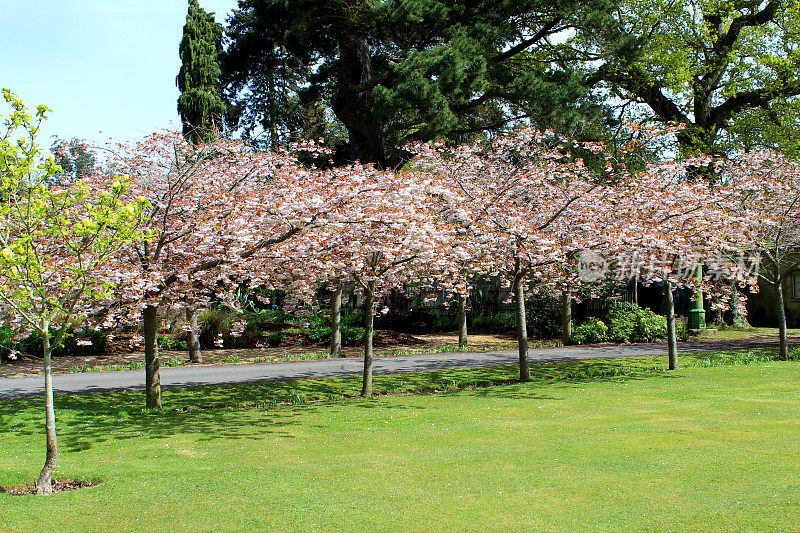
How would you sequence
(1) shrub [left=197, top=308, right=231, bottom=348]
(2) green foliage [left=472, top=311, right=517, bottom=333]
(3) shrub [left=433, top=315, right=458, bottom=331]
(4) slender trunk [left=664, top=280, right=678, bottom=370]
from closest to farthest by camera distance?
(4) slender trunk [left=664, top=280, right=678, bottom=370]
(1) shrub [left=197, top=308, right=231, bottom=348]
(2) green foliage [left=472, top=311, right=517, bottom=333]
(3) shrub [left=433, top=315, right=458, bottom=331]

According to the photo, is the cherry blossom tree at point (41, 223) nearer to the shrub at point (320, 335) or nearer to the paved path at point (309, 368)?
the paved path at point (309, 368)

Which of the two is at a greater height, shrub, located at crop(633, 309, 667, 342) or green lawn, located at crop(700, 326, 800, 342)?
shrub, located at crop(633, 309, 667, 342)

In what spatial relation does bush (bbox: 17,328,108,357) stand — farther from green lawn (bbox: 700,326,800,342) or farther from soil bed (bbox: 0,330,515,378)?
green lawn (bbox: 700,326,800,342)

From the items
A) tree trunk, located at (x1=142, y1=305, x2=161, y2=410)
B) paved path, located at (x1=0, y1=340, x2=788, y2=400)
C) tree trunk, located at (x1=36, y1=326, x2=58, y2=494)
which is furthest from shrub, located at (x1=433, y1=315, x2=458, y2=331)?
tree trunk, located at (x1=36, y1=326, x2=58, y2=494)

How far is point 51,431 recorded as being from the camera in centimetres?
670

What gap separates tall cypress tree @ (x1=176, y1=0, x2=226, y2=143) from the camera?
26.1 metres

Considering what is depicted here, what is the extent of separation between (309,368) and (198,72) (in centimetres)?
1547

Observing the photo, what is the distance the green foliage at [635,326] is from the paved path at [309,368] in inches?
45.3

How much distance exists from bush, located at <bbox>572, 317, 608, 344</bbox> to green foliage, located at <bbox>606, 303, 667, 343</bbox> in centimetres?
38

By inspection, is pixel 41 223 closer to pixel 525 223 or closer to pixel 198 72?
pixel 525 223

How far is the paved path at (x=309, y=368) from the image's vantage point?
14.4 m

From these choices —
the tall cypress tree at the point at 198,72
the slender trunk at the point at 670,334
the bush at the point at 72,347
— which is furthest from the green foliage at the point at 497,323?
the bush at the point at 72,347

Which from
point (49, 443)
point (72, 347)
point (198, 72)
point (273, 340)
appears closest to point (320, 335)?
point (273, 340)

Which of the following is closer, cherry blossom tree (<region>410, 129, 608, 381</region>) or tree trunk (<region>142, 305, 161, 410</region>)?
tree trunk (<region>142, 305, 161, 410</region>)
